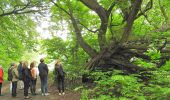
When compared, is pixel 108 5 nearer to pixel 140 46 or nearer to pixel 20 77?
pixel 140 46

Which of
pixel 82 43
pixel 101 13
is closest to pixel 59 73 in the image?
pixel 101 13

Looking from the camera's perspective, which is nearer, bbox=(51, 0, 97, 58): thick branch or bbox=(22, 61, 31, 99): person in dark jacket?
bbox=(22, 61, 31, 99): person in dark jacket

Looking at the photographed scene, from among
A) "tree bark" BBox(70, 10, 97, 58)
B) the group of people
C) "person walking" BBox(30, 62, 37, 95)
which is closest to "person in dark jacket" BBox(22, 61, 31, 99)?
the group of people

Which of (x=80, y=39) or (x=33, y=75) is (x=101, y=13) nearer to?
(x=80, y=39)

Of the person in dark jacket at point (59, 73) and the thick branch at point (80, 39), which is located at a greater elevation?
the thick branch at point (80, 39)

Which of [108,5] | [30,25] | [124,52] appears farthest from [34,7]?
[124,52]

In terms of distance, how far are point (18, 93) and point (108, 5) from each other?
7.11m

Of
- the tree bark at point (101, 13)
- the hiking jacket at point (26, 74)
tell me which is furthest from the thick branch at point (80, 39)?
the hiking jacket at point (26, 74)

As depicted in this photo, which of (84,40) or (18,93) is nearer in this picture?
(18,93)

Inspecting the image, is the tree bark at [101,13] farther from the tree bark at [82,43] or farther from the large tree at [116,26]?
the tree bark at [82,43]

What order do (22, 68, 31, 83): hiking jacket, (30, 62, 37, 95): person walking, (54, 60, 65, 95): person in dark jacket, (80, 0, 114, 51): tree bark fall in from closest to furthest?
(54, 60, 65, 95): person in dark jacket, (22, 68, 31, 83): hiking jacket, (30, 62, 37, 95): person walking, (80, 0, 114, 51): tree bark

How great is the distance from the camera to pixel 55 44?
22531 mm

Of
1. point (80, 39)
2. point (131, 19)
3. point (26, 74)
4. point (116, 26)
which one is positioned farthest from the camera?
point (80, 39)

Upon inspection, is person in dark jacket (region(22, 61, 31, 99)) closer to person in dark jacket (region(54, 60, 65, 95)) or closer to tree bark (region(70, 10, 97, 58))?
person in dark jacket (region(54, 60, 65, 95))
